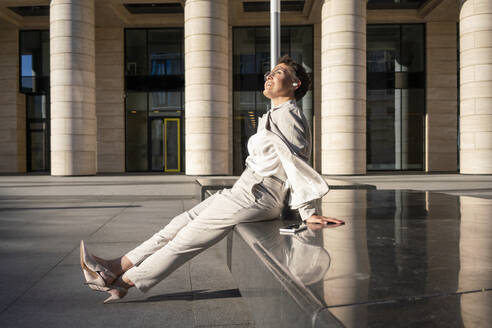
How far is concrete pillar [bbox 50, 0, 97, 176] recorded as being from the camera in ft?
69.4

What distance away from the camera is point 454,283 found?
190cm

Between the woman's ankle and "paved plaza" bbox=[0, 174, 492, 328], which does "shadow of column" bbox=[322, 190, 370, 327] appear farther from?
the woman's ankle

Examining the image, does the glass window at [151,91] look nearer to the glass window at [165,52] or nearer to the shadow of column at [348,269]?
the glass window at [165,52]

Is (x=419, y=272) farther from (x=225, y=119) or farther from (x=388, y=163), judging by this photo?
(x=388, y=163)

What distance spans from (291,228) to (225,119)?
18.1m

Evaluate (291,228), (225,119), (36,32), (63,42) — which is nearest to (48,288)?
(291,228)

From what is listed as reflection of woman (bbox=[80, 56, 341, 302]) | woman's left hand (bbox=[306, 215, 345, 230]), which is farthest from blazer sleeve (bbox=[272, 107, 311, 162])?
woman's left hand (bbox=[306, 215, 345, 230])

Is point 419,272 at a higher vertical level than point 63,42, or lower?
lower

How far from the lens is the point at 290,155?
3.31m

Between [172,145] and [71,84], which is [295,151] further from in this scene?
[172,145]

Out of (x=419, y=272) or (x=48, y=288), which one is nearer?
(x=419, y=272)

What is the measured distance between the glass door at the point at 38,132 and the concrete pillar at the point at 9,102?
0.97m

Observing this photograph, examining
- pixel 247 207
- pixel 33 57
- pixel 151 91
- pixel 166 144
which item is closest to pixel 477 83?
pixel 166 144

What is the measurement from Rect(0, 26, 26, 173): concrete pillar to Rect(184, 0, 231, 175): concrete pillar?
41.8 feet
